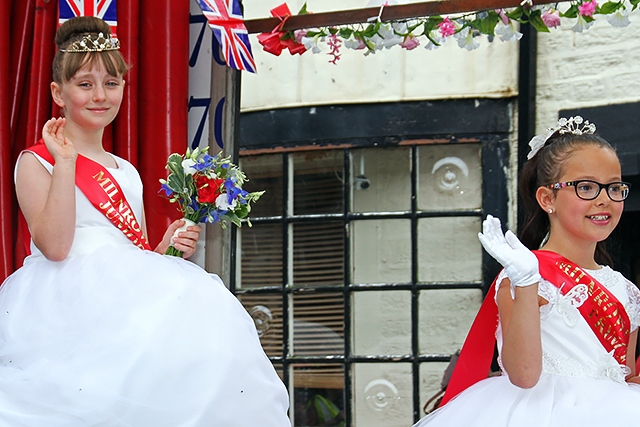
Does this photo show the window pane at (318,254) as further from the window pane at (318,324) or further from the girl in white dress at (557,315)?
the girl in white dress at (557,315)

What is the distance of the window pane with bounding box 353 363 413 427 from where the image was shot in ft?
17.6

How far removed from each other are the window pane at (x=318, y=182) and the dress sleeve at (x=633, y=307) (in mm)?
2502

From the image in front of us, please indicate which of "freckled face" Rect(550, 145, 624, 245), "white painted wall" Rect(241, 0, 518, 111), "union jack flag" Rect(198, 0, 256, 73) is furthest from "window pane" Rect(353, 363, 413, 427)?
"freckled face" Rect(550, 145, 624, 245)

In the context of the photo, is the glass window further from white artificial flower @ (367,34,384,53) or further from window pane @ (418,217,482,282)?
white artificial flower @ (367,34,384,53)

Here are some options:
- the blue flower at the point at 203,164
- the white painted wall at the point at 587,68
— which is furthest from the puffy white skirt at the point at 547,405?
the white painted wall at the point at 587,68

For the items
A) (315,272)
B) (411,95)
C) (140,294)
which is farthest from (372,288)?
(140,294)

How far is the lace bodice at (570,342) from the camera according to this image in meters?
2.90

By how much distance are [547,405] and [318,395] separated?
2.88m

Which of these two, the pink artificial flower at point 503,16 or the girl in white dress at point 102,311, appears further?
the pink artificial flower at point 503,16

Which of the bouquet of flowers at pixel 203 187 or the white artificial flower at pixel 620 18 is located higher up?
the white artificial flower at pixel 620 18

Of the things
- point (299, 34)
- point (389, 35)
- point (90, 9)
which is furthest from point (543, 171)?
point (90, 9)

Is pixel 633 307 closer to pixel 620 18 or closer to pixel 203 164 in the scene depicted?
pixel 620 18

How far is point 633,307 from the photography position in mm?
3154

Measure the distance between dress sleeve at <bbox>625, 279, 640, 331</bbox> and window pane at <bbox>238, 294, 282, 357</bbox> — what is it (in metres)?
2.70
